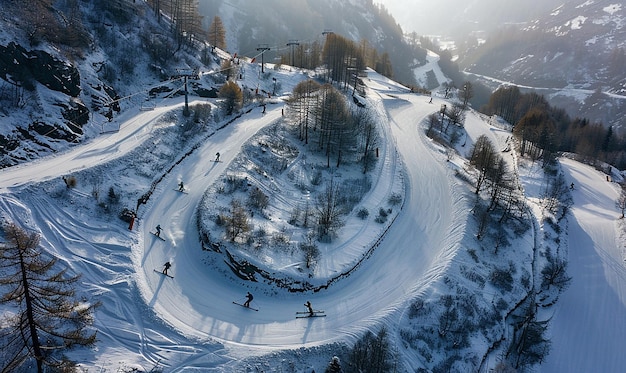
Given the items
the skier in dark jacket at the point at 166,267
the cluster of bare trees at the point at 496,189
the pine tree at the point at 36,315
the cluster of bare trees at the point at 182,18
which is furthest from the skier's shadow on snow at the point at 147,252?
the cluster of bare trees at the point at 182,18

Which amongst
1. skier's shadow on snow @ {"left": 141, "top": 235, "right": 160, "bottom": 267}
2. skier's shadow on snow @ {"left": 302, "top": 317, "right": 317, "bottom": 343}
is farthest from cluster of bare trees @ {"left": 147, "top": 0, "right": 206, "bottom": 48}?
skier's shadow on snow @ {"left": 302, "top": 317, "right": 317, "bottom": 343}

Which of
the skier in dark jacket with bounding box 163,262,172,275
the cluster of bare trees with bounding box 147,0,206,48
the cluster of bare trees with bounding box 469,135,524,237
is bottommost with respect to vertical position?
the skier in dark jacket with bounding box 163,262,172,275

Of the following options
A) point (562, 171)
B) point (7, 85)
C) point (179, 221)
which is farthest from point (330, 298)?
point (562, 171)

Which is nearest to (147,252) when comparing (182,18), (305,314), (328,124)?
(305,314)

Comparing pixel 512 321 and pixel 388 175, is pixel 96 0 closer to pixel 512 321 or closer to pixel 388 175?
pixel 388 175

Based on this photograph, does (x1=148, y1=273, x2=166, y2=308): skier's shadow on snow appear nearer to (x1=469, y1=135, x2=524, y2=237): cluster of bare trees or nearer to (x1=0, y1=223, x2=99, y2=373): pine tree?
(x1=0, y1=223, x2=99, y2=373): pine tree

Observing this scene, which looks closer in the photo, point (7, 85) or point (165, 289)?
point (165, 289)

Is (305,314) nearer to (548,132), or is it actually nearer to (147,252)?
(147,252)

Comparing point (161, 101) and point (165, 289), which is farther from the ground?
point (161, 101)
